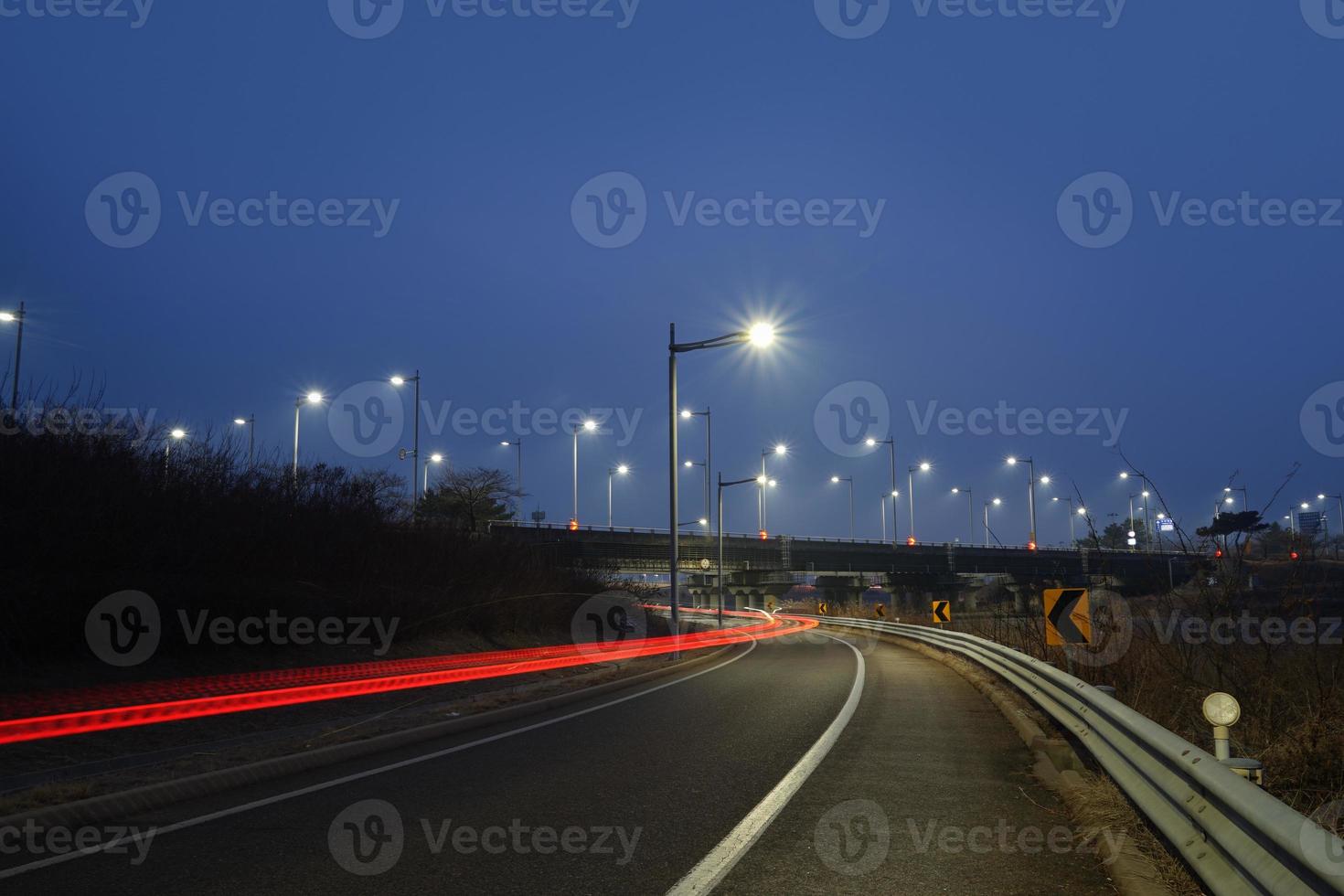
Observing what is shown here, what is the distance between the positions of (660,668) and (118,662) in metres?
11.2

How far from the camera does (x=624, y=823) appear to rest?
7.79 meters

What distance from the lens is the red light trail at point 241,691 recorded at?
1153 cm

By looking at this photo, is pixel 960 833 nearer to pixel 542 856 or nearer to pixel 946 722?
pixel 542 856

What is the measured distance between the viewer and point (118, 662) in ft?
48.2

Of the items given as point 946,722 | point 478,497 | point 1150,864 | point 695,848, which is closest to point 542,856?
point 695,848

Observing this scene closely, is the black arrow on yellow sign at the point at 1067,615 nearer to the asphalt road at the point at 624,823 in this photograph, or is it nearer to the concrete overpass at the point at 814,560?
the asphalt road at the point at 624,823

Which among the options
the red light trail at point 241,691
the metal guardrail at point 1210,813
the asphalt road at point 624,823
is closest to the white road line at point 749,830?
the asphalt road at point 624,823

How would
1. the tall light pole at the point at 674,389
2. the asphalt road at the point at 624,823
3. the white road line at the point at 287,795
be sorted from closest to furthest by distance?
the asphalt road at the point at 624,823 < the white road line at the point at 287,795 < the tall light pole at the point at 674,389

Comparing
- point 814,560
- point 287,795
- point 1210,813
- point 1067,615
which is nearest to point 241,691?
point 287,795

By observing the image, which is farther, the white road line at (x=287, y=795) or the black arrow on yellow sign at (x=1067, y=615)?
the black arrow on yellow sign at (x=1067, y=615)

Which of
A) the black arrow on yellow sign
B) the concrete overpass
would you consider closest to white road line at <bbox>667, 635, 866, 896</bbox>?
A: the black arrow on yellow sign

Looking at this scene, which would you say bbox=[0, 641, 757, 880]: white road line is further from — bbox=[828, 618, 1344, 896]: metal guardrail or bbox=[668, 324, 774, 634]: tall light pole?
bbox=[668, 324, 774, 634]: tall light pole

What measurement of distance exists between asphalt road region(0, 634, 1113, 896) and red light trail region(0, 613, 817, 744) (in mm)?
3296

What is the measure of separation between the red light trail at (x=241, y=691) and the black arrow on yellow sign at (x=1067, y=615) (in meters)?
10.5
